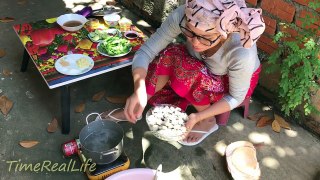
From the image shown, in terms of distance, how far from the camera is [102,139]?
7.38ft

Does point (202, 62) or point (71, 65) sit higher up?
point (202, 62)

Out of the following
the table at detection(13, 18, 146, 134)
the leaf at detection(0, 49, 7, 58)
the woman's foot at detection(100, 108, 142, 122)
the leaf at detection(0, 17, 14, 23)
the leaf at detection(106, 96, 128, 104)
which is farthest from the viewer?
the leaf at detection(0, 17, 14, 23)

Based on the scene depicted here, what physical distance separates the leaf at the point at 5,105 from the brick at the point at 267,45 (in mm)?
2179

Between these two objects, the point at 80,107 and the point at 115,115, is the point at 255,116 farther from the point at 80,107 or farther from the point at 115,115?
the point at 80,107

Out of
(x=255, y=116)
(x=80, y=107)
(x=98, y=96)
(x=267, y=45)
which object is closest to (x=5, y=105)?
(x=80, y=107)

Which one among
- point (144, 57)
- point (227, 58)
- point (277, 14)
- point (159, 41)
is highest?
point (277, 14)

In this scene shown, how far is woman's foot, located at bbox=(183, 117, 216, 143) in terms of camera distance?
8.21 ft

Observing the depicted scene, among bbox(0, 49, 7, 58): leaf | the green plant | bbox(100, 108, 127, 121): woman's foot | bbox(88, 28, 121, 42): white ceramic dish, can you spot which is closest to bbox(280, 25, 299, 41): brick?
the green plant

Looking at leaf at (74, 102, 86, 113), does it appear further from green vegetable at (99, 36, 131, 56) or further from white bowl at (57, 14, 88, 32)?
white bowl at (57, 14, 88, 32)

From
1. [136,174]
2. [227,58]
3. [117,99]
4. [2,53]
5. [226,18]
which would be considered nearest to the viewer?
[226,18]

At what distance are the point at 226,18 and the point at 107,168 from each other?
1.21m

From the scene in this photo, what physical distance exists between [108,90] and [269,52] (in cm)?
145

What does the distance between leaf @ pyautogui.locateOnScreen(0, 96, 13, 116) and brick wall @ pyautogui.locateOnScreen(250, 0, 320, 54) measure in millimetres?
2179

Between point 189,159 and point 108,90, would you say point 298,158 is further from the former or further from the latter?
point 108,90
